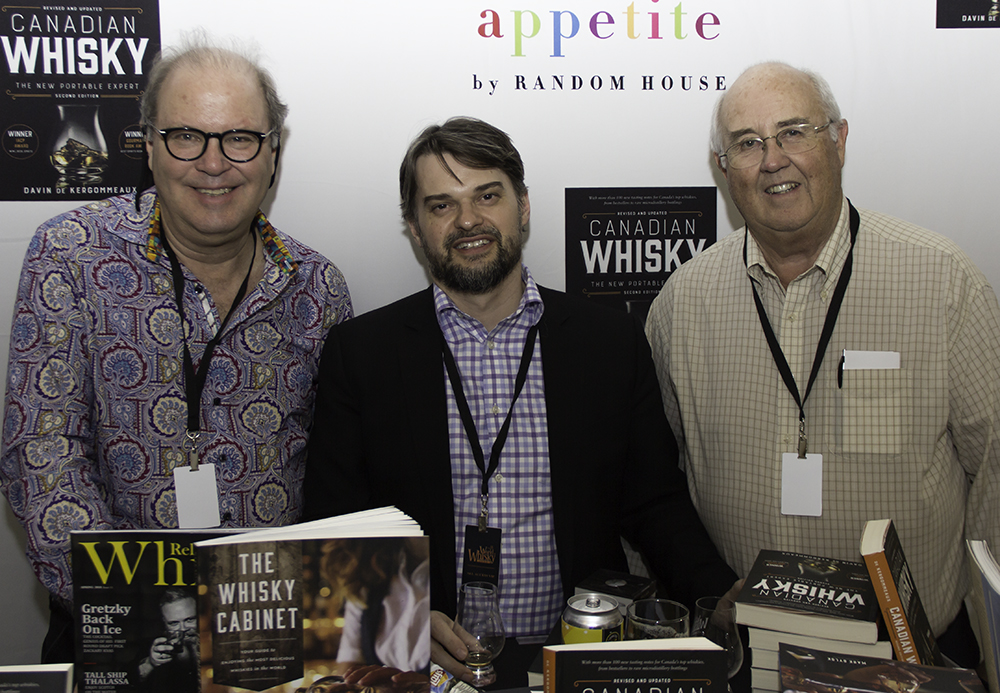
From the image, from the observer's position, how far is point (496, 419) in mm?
2092

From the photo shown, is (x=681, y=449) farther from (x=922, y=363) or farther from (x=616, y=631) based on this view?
(x=616, y=631)

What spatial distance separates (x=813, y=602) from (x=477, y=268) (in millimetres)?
1243

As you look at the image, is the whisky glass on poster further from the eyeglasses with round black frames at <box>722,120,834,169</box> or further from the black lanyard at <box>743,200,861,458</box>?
the eyeglasses with round black frames at <box>722,120,834,169</box>

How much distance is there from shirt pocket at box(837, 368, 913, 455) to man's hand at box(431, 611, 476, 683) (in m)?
1.20

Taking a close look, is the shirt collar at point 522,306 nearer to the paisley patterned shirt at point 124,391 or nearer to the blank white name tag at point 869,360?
the paisley patterned shirt at point 124,391

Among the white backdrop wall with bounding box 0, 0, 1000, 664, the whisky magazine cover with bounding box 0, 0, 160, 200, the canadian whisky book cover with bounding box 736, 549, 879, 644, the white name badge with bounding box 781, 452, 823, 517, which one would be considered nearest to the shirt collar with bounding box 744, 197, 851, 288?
the white name badge with bounding box 781, 452, 823, 517

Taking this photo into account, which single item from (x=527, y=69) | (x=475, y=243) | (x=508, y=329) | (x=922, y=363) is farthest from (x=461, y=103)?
(x=922, y=363)

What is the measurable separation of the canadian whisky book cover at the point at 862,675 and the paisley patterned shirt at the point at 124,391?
145cm

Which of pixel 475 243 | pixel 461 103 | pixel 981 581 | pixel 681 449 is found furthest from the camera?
pixel 461 103

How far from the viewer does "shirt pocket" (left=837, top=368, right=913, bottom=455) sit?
2.01m

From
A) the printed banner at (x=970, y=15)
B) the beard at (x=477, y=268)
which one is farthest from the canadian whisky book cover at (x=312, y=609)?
the printed banner at (x=970, y=15)

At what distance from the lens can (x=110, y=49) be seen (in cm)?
245

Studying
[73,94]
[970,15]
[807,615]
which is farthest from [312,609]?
[970,15]

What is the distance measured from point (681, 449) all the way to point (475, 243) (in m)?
0.95
